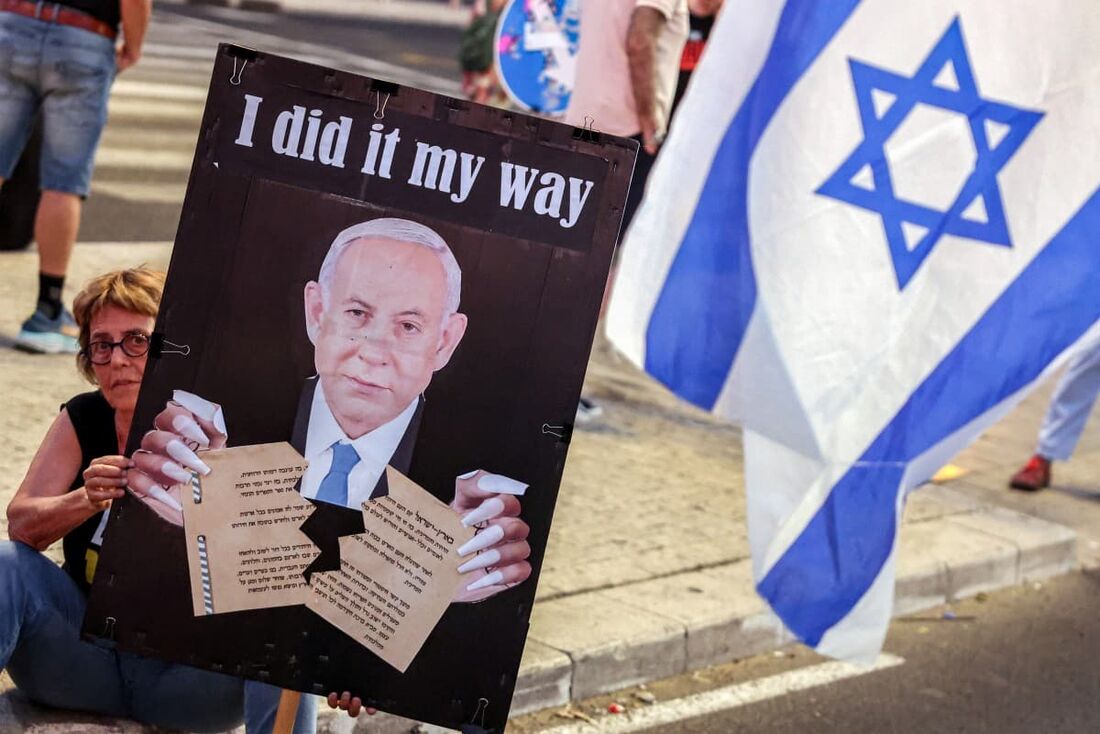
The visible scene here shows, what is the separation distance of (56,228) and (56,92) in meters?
0.52

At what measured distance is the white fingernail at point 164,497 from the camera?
126 inches

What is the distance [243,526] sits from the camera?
3.21 meters

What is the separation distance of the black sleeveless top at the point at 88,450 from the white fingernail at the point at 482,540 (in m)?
0.96

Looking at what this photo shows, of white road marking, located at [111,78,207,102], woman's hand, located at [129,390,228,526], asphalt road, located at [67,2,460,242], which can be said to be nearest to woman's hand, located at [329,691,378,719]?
woman's hand, located at [129,390,228,526]

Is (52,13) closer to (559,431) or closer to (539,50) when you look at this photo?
(539,50)

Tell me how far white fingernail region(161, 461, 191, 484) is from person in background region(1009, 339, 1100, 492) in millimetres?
5309

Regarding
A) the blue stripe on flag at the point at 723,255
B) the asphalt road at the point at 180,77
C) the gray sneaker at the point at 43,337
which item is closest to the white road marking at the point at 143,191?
the asphalt road at the point at 180,77

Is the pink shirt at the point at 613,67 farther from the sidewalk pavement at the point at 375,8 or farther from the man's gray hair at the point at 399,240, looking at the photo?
the sidewalk pavement at the point at 375,8

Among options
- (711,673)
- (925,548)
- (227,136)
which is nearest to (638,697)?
(711,673)

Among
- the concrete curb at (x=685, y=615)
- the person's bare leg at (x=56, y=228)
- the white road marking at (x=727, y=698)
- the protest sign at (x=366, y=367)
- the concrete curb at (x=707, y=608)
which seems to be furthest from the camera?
the person's bare leg at (x=56, y=228)

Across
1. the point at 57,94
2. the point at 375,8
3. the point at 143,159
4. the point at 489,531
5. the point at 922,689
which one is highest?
the point at 375,8

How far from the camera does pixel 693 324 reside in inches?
148

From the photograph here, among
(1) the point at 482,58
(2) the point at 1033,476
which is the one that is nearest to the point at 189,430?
(2) the point at 1033,476

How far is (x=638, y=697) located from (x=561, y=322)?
7.70ft
